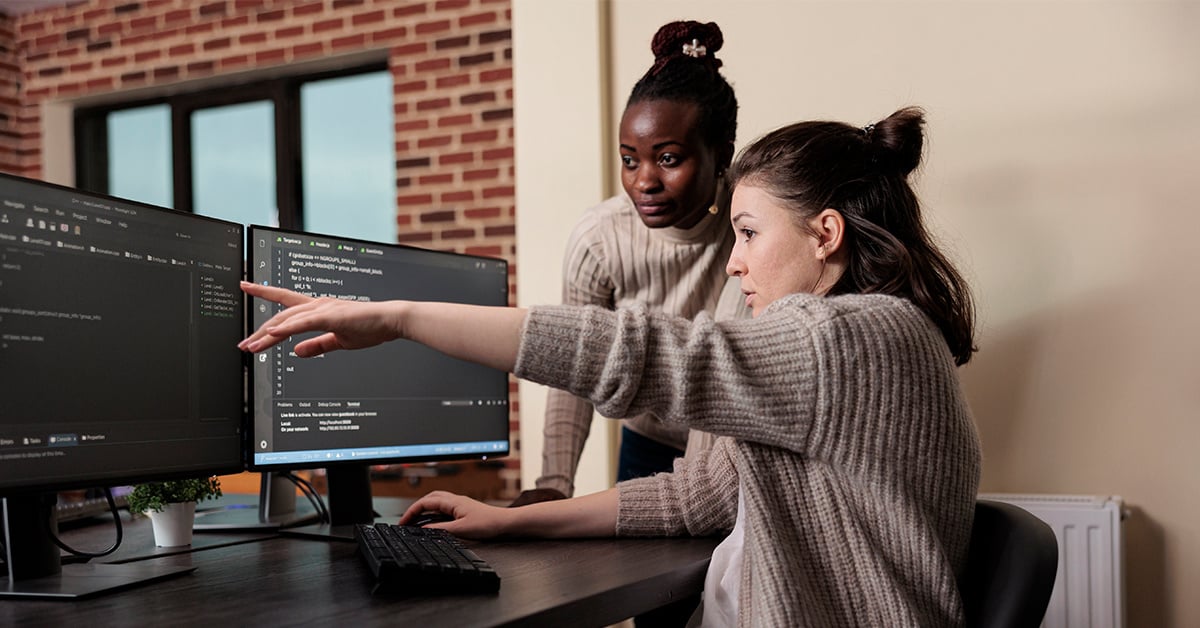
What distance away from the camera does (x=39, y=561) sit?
4.02ft

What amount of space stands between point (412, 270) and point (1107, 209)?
1.33 meters

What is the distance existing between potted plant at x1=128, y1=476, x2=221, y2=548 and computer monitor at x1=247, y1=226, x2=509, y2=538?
10cm

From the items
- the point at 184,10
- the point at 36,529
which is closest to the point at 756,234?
the point at 36,529

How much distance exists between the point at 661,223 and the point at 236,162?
3696mm

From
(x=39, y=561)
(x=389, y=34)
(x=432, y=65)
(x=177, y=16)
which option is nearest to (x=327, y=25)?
(x=389, y=34)

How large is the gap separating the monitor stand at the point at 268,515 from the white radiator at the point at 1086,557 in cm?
137

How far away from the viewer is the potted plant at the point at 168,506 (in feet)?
4.83

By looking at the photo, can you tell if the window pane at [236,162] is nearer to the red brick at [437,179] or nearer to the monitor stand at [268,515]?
the red brick at [437,179]

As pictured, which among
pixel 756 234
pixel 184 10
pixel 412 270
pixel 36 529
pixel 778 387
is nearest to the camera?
pixel 778 387

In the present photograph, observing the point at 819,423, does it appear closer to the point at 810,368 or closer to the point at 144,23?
the point at 810,368

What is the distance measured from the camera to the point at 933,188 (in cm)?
222

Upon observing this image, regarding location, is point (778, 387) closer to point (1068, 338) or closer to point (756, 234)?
point (756, 234)

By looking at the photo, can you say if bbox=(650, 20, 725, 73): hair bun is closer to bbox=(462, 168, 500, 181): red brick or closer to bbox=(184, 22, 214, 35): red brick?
bbox=(462, 168, 500, 181): red brick

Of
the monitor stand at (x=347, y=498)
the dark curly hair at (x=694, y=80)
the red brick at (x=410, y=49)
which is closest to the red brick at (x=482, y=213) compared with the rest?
the red brick at (x=410, y=49)
